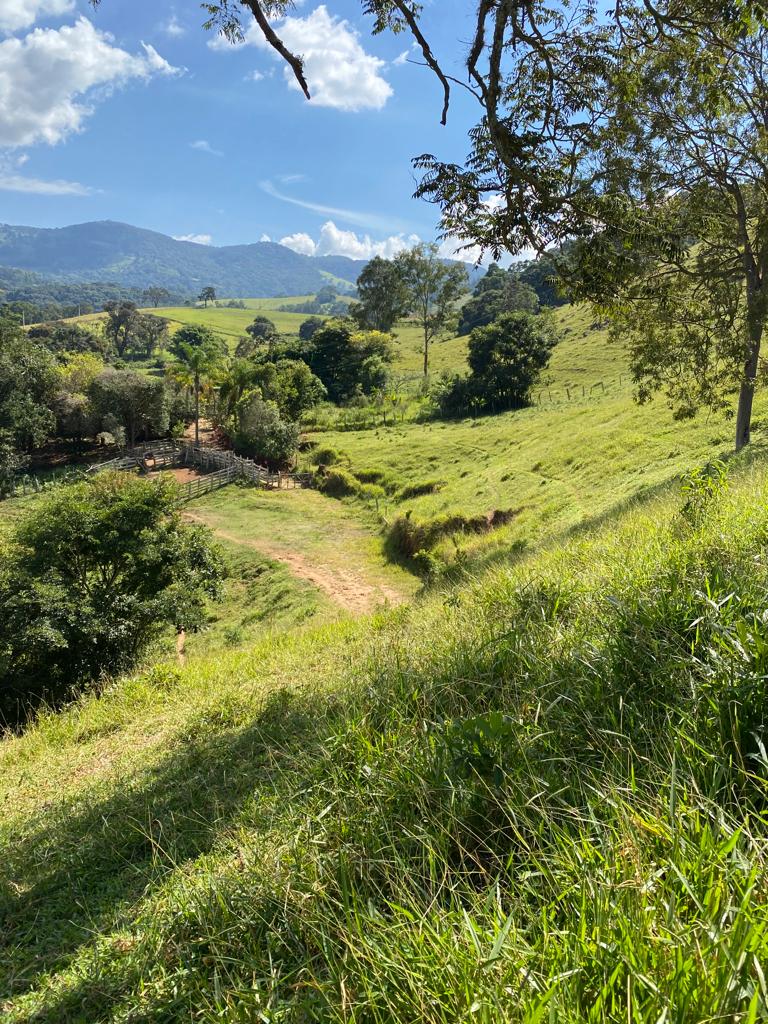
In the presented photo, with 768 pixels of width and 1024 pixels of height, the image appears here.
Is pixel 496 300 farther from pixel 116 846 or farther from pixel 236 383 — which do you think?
pixel 116 846

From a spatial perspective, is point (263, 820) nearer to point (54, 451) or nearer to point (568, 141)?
point (568, 141)

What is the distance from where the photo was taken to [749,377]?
1327cm

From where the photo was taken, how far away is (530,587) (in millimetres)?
5180

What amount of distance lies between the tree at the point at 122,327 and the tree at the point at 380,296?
2225 inches

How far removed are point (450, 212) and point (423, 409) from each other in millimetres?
41778

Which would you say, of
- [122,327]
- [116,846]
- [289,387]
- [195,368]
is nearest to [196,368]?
[195,368]

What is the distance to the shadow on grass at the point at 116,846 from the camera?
276cm

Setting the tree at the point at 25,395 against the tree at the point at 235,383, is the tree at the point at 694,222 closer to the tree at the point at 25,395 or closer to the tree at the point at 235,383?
the tree at the point at 235,383

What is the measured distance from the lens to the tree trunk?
476 inches

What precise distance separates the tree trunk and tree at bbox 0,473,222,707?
48.5 ft

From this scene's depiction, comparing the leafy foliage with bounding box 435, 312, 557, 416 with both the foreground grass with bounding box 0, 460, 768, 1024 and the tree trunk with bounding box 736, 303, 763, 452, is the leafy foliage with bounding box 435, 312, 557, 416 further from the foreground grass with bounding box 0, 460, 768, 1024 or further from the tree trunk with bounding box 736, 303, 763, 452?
the foreground grass with bounding box 0, 460, 768, 1024

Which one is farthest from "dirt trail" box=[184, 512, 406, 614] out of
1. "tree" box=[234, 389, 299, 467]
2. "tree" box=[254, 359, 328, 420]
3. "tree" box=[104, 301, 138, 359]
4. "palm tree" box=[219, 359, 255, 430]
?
"tree" box=[104, 301, 138, 359]

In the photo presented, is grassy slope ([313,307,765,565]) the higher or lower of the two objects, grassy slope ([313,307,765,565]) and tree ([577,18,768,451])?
the lower

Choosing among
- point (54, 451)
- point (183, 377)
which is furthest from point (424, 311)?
point (54, 451)
